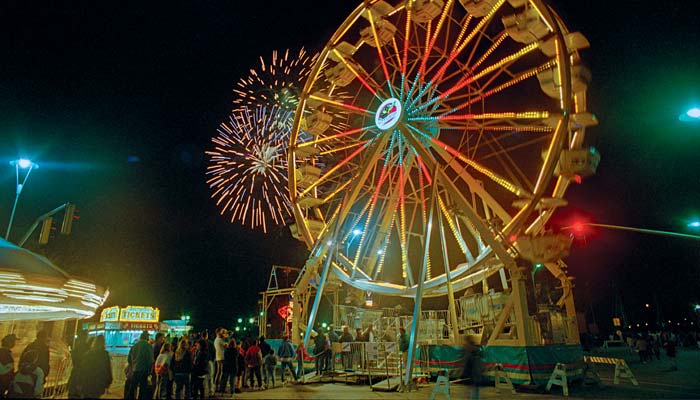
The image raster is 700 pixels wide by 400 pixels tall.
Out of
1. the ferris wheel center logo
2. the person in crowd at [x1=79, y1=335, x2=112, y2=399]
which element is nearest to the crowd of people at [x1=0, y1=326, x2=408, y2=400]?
the person in crowd at [x1=79, y1=335, x2=112, y2=399]

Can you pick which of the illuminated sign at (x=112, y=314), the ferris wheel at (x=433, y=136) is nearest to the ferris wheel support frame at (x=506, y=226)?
the ferris wheel at (x=433, y=136)

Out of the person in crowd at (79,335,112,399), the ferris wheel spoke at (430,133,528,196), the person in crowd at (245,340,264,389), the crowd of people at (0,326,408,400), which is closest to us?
the crowd of people at (0,326,408,400)

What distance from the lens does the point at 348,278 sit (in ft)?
64.8

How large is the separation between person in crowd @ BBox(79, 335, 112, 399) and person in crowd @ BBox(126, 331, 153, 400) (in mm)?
1936

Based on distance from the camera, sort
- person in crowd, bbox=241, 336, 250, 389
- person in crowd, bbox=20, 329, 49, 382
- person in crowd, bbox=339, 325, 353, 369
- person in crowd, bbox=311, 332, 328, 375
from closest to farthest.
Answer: person in crowd, bbox=20, 329, 49, 382
person in crowd, bbox=241, 336, 250, 389
person in crowd, bbox=311, 332, 328, 375
person in crowd, bbox=339, 325, 353, 369

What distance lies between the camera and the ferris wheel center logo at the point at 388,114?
1612 cm

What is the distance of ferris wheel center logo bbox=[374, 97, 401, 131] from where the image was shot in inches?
635

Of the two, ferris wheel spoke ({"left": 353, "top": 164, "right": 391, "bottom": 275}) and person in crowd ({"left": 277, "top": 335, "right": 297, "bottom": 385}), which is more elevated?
ferris wheel spoke ({"left": 353, "top": 164, "right": 391, "bottom": 275})

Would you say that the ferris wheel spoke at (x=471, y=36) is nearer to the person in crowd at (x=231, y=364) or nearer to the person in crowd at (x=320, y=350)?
the person in crowd at (x=320, y=350)

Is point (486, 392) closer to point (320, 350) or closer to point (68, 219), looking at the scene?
point (320, 350)

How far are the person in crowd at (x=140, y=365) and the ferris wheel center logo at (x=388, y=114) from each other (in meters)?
10.8

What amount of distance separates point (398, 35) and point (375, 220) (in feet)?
26.4

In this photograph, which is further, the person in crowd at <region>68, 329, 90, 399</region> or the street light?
the street light

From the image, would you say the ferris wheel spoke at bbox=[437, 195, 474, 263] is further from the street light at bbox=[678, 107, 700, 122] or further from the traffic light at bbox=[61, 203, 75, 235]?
the traffic light at bbox=[61, 203, 75, 235]
